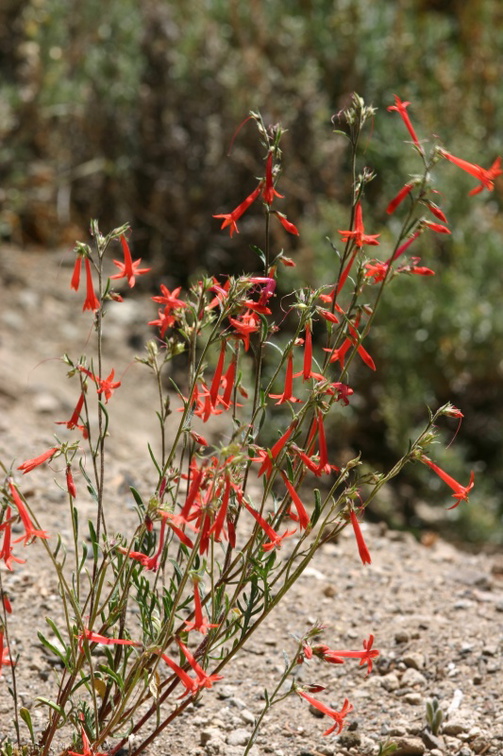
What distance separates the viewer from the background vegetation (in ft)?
15.6

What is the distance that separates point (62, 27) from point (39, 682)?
472cm

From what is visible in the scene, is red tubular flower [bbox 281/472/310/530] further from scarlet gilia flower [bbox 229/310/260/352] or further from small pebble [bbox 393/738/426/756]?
small pebble [bbox 393/738/426/756]

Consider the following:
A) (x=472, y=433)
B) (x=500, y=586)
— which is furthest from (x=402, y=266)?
(x=472, y=433)

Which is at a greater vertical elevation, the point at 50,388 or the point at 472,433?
the point at 472,433

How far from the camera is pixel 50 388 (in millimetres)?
4547

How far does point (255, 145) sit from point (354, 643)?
337cm

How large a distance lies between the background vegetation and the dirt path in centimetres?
104

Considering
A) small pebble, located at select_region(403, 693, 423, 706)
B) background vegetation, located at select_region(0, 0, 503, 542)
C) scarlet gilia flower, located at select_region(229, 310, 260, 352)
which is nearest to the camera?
scarlet gilia flower, located at select_region(229, 310, 260, 352)

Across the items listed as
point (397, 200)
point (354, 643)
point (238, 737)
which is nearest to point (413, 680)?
point (354, 643)

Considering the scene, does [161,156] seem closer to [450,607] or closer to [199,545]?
[450,607]

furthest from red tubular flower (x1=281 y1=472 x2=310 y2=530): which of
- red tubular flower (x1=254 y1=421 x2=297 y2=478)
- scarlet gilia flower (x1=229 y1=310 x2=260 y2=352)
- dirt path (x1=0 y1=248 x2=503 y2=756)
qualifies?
dirt path (x1=0 y1=248 x2=503 y2=756)

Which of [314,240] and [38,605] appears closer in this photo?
[38,605]

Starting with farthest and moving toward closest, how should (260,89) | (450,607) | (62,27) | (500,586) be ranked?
(62,27) → (260,89) → (500,586) → (450,607)

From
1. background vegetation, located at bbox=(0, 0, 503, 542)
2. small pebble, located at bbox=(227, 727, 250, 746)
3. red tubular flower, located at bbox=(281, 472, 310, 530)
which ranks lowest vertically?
small pebble, located at bbox=(227, 727, 250, 746)
